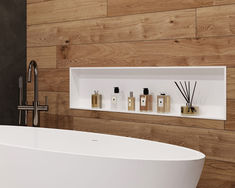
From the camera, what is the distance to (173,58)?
2291 mm

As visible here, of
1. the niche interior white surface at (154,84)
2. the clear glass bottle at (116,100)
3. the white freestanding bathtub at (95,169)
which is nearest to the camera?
the white freestanding bathtub at (95,169)

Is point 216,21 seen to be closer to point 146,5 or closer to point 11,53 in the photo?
point 146,5

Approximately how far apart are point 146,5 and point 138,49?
12.0 inches

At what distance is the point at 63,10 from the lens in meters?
2.79

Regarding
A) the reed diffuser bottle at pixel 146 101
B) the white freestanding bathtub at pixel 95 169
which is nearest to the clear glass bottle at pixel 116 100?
the reed diffuser bottle at pixel 146 101

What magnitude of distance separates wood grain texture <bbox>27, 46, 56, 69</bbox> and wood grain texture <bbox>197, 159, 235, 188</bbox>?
1452mm

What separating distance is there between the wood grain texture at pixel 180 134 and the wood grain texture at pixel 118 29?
61cm

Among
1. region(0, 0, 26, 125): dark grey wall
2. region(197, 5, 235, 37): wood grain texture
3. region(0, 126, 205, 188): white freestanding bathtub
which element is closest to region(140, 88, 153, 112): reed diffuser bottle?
region(0, 126, 205, 188): white freestanding bathtub

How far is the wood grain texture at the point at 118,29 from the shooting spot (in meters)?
2.26

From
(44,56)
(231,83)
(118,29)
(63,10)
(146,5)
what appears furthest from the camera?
(44,56)

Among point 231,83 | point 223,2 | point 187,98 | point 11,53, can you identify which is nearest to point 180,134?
point 187,98

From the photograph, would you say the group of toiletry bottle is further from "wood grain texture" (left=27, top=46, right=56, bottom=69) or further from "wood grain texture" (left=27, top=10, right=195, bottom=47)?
"wood grain texture" (left=27, top=46, right=56, bottom=69)

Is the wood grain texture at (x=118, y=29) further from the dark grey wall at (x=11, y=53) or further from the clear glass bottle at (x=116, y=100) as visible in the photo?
Result: the clear glass bottle at (x=116, y=100)

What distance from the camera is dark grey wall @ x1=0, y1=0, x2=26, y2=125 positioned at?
2865 millimetres
